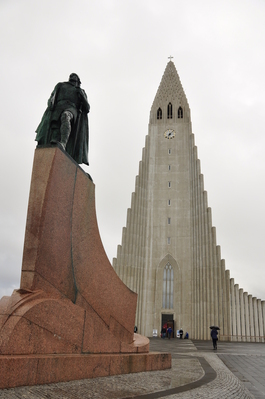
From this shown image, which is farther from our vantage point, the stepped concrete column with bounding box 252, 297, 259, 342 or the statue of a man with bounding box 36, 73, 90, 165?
the stepped concrete column with bounding box 252, 297, 259, 342

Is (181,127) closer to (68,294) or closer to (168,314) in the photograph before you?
(168,314)

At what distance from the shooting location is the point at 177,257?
32000 millimetres

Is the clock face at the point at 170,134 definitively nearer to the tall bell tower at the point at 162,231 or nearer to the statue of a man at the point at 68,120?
the tall bell tower at the point at 162,231

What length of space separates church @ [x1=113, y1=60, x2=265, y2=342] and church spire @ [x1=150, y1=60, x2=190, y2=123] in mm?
3144

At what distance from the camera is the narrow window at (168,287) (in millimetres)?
31000

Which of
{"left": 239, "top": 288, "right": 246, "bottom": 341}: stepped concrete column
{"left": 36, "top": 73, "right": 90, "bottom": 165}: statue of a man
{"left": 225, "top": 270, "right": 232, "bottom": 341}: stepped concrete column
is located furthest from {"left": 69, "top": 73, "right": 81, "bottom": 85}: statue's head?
{"left": 239, "top": 288, "right": 246, "bottom": 341}: stepped concrete column

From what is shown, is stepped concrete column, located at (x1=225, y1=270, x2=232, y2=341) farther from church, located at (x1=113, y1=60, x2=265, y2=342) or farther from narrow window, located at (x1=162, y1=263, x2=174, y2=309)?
narrow window, located at (x1=162, y1=263, x2=174, y2=309)

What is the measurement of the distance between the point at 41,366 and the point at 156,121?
36.3 m

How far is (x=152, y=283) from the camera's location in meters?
31.4

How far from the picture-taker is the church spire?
128ft

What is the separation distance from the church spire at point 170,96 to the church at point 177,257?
314 centimetres

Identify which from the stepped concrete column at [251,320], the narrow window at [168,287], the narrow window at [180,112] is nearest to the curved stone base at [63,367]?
the narrow window at [168,287]

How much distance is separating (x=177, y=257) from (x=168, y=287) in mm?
2896

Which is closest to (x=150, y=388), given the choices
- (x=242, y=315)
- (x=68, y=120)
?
(x=68, y=120)
